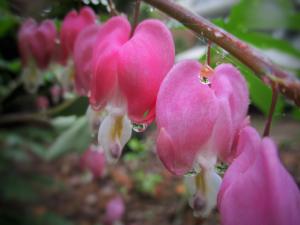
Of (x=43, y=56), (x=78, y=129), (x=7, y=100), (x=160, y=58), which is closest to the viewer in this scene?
(x=160, y=58)

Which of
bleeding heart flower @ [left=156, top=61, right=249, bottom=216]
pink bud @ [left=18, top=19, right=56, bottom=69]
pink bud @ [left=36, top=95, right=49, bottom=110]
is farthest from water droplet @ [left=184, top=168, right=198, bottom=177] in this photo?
pink bud @ [left=36, top=95, right=49, bottom=110]

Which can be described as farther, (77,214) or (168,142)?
(77,214)

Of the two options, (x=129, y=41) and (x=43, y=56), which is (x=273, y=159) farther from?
(x=43, y=56)

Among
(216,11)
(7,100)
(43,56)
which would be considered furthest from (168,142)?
(216,11)

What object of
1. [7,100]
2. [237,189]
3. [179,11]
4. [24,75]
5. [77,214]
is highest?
[179,11]

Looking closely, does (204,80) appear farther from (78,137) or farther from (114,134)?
(78,137)

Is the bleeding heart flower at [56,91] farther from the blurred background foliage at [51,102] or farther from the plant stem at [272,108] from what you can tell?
the plant stem at [272,108]

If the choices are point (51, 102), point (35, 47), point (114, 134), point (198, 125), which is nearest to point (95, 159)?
point (51, 102)

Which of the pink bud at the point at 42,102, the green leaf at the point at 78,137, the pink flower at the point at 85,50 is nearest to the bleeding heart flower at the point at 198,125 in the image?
the pink flower at the point at 85,50
